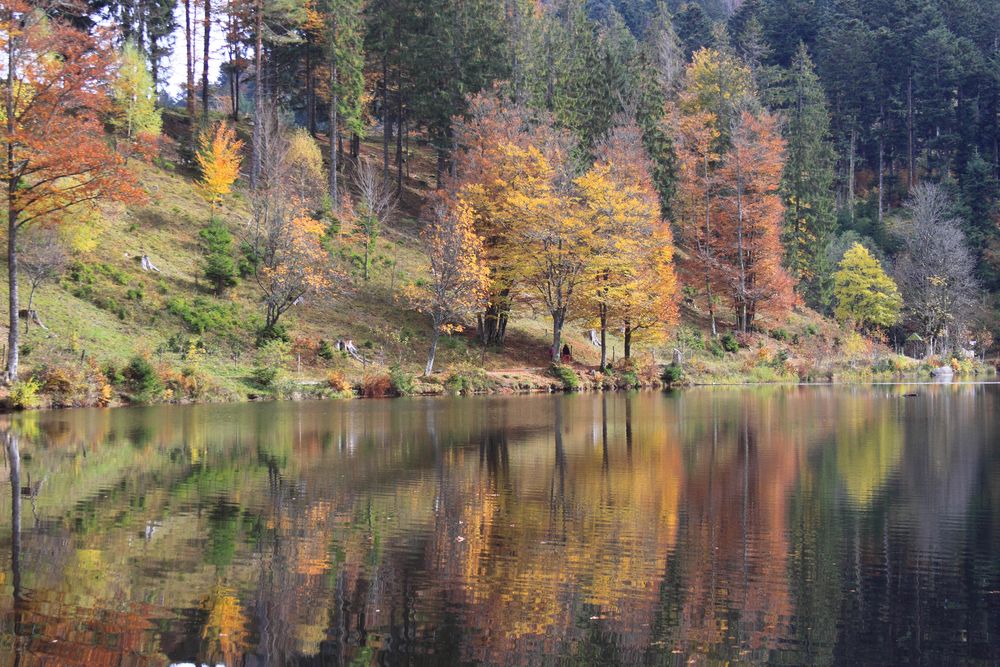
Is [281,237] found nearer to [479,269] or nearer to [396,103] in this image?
[479,269]

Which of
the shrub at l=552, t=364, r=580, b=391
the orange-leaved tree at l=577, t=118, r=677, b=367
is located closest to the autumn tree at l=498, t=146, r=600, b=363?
the orange-leaved tree at l=577, t=118, r=677, b=367

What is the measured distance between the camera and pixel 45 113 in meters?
31.5

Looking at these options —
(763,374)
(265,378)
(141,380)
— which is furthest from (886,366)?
(141,380)

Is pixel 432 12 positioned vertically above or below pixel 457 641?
above

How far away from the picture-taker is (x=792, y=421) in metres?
28.6

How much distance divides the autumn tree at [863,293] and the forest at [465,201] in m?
0.26

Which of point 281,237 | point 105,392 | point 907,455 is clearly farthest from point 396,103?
point 907,455

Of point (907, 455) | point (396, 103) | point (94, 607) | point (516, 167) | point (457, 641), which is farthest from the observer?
point (396, 103)

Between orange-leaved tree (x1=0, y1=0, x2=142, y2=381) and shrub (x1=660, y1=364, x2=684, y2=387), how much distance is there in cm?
2771

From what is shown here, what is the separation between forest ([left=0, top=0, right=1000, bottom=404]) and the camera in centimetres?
3597

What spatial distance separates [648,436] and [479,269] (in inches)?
865

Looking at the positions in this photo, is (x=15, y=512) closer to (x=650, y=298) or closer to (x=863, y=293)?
(x=650, y=298)

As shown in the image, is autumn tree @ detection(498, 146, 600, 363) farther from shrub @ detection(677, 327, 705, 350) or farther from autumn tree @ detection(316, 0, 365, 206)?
autumn tree @ detection(316, 0, 365, 206)

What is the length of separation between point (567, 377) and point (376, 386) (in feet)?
31.7
